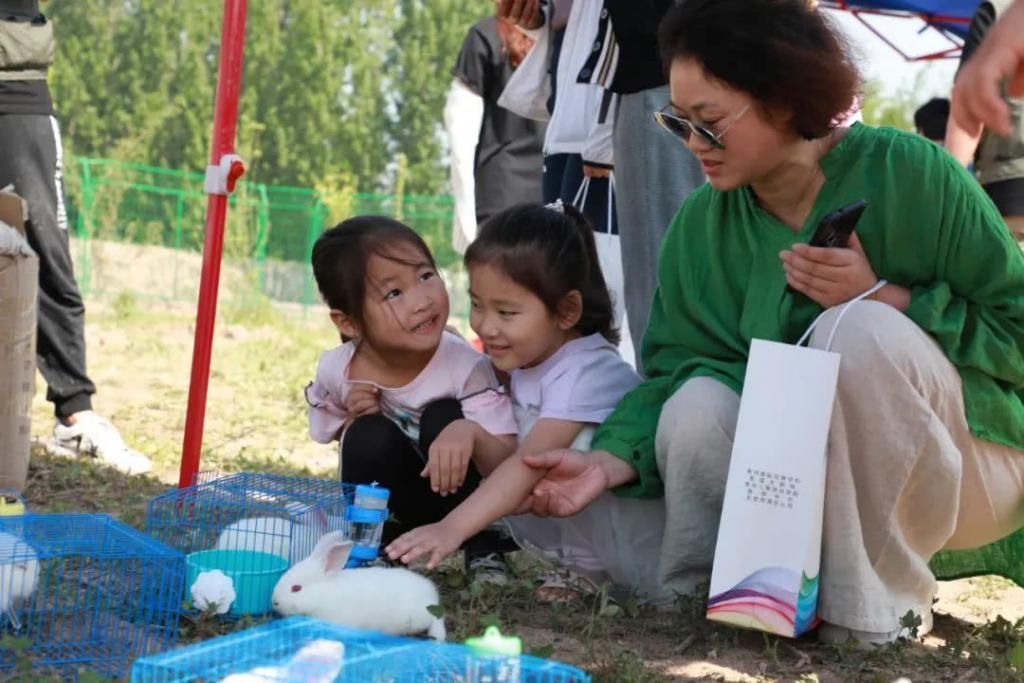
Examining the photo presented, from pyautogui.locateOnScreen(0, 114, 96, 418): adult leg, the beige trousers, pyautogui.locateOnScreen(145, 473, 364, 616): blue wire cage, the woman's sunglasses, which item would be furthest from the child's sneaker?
pyautogui.locateOnScreen(0, 114, 96, 418): adult leg

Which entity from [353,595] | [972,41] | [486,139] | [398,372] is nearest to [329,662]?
[353,595]

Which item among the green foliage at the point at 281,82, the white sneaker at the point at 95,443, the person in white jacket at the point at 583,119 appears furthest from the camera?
the green foliage at the point at 281,82

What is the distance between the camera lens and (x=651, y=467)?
2.66m

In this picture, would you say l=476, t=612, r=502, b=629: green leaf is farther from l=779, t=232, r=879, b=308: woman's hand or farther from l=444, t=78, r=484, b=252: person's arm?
l=444, t=78, r=484, b=252: person's arm

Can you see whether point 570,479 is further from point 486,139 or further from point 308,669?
point 486,139

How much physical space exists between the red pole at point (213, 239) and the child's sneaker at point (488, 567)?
2.69 ft

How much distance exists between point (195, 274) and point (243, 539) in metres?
14.2

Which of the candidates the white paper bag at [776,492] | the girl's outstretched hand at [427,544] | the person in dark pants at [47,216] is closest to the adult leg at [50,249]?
the person in dark pants at [47,216]

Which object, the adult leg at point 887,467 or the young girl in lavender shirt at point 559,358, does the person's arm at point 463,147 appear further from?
the adult leg at point 887,467

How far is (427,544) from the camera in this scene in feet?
8.00

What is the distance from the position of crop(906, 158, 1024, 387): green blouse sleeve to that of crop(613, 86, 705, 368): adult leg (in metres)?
0.82

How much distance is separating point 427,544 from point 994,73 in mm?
1328

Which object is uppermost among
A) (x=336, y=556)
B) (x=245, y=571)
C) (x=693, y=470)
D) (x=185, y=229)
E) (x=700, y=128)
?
(x=700, y=128)

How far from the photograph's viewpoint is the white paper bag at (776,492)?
2.21 meters
